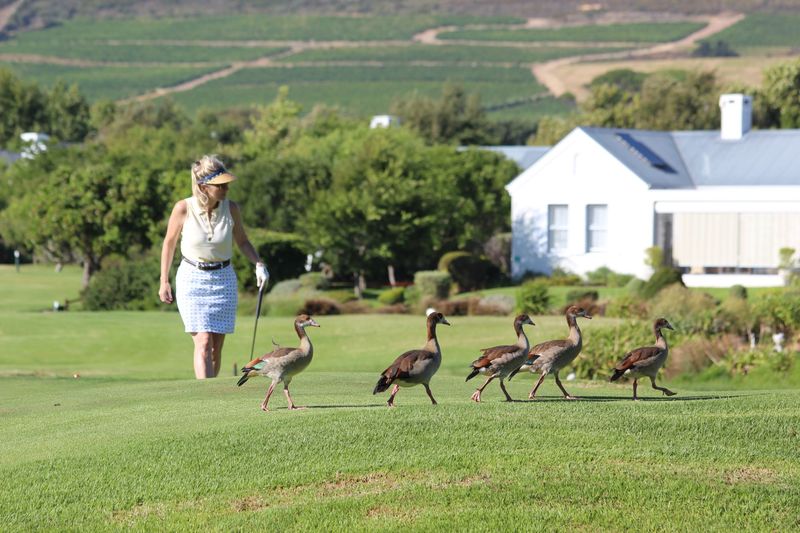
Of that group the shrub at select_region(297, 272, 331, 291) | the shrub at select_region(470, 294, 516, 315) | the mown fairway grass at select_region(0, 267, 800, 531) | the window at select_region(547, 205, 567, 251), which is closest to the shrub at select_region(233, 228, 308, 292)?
the shrub at select_region(297, 272, 331, 291)

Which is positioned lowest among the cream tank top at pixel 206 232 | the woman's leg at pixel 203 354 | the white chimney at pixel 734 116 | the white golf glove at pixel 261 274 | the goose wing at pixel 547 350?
the woman's leg at pixel 203 354

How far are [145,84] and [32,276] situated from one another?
429ft

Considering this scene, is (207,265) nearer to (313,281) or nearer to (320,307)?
(320,307)

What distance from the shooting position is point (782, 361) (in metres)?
25.1

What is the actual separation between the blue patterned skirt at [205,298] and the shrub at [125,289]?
3225cm

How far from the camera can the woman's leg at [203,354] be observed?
1415 centimetres

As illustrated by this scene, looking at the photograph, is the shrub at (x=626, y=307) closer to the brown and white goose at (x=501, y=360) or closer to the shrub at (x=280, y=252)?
the shrub at (x=280, y=252)

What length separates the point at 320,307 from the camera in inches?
1598

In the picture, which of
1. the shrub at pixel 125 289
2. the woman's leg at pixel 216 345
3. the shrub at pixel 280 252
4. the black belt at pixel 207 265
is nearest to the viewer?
the black belt at pixel 207 265

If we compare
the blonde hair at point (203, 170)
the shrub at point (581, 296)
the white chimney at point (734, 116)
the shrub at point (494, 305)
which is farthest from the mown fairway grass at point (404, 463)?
the white chimney at point (734, 116)

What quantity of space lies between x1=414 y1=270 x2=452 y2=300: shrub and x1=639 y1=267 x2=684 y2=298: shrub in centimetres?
655

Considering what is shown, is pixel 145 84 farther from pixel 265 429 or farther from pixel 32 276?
pixel 265 429

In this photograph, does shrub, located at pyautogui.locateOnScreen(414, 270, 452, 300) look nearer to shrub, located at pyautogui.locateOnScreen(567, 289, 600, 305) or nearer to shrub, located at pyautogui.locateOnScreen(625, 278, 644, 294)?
shrub, located at pyautogui.locateOnScreen(567, 289, 600, 305)

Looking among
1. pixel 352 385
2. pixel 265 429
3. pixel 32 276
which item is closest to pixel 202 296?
pixel 352 385
